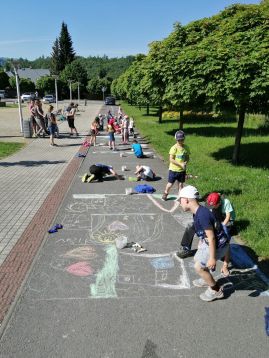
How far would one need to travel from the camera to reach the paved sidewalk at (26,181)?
807 centimetres

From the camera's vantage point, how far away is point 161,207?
9375 millimetres

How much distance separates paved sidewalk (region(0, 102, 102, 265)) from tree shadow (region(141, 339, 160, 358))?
3246mm

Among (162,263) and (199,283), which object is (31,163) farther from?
(199,283)

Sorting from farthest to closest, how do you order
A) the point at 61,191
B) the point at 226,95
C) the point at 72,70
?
the point at 72,70
the point at 226,95
the point at 61,191

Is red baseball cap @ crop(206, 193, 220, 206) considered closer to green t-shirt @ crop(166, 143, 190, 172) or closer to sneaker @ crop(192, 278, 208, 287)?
sneaker @ crop(192, 278, 208, 287)

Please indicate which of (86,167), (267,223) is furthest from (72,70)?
(267,223)

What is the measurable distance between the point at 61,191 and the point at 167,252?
502cm

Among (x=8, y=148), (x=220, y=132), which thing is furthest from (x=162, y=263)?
(x=220, y=132)

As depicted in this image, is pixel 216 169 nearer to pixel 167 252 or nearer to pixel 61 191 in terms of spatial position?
pixel 61 191

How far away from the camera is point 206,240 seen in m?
4.97

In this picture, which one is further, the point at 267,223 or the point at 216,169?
the point at 216,169

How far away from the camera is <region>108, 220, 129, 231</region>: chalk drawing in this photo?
7906 mm

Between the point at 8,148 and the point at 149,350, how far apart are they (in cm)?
1588

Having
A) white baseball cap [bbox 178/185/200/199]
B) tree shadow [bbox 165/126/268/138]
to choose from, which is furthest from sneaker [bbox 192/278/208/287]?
tree shadow [bbox 165/126/268/138]
